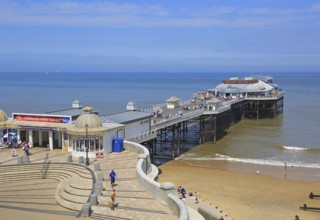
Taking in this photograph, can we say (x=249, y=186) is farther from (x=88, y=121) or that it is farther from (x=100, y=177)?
(x=100, y=177)

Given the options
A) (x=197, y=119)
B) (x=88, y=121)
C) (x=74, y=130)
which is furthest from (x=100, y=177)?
(x=197, y=119)

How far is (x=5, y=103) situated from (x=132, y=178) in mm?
77120

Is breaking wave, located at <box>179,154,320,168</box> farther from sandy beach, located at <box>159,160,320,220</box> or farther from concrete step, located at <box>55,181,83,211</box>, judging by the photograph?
concrete step, located at <box>55,181,83,211</box>

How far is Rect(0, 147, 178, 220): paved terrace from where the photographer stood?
16578mm

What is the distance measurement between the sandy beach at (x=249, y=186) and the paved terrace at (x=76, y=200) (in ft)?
22.8

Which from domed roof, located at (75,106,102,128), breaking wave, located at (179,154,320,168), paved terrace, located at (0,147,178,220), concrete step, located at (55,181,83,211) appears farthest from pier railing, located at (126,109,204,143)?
concrete step, located at (55,181,83,211)

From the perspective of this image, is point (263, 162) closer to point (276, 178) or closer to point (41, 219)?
point (276, 178)

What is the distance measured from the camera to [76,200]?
18062 mm

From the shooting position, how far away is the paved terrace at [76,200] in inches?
653

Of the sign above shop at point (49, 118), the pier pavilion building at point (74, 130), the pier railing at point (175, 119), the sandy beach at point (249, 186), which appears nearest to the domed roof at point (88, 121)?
the pier pavilion building at point (74, 130)

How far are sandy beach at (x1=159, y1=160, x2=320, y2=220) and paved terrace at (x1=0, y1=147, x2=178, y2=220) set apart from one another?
6964mm

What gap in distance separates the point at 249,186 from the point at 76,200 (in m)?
16.2

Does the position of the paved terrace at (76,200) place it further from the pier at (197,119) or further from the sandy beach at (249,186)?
the pier at (197,119)

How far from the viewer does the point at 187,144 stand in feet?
153
